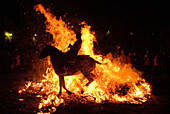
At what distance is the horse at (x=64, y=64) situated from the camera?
23.5 feet

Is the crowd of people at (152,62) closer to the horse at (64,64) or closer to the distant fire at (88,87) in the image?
the distant fire at (88,87)

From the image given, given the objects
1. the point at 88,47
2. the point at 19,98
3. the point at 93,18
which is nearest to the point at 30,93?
the point at 19,98

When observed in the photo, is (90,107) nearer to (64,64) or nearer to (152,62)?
(64,64)

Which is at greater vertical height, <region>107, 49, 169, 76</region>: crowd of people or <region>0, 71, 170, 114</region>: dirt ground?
<region>107, 49, 169, 76</region>: crowd of people

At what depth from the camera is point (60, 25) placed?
1037 cm

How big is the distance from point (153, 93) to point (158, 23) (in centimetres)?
2458

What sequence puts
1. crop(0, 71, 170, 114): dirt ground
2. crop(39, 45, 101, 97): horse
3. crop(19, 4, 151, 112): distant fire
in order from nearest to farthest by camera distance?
crop(0, 71, 170, 114): dirt ground → crop(19, 4, 151, 112): distant fire → crop(39, 45, 101, 97): horse

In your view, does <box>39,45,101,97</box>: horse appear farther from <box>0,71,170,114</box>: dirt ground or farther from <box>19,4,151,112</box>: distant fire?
<box>0,71,170,114</box>: dirt ground

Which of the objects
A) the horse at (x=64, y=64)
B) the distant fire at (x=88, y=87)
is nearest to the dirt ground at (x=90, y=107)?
the distant fire at (x=88, y=87)

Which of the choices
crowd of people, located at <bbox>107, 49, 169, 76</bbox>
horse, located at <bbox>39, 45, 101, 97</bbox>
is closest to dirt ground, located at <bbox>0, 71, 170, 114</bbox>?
horse, located at <bbox>39, 45, 101, 97</bbox>

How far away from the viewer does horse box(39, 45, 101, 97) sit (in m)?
7.17

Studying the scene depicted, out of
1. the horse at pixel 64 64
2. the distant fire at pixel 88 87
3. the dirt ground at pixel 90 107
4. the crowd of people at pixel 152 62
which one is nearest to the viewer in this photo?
the dirt ground at pixel 90 107

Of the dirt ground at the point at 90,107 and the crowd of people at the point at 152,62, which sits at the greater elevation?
the crowd of people at the point at 152,62

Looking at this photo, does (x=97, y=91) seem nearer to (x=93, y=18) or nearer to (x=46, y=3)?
(x=46, y=3)
